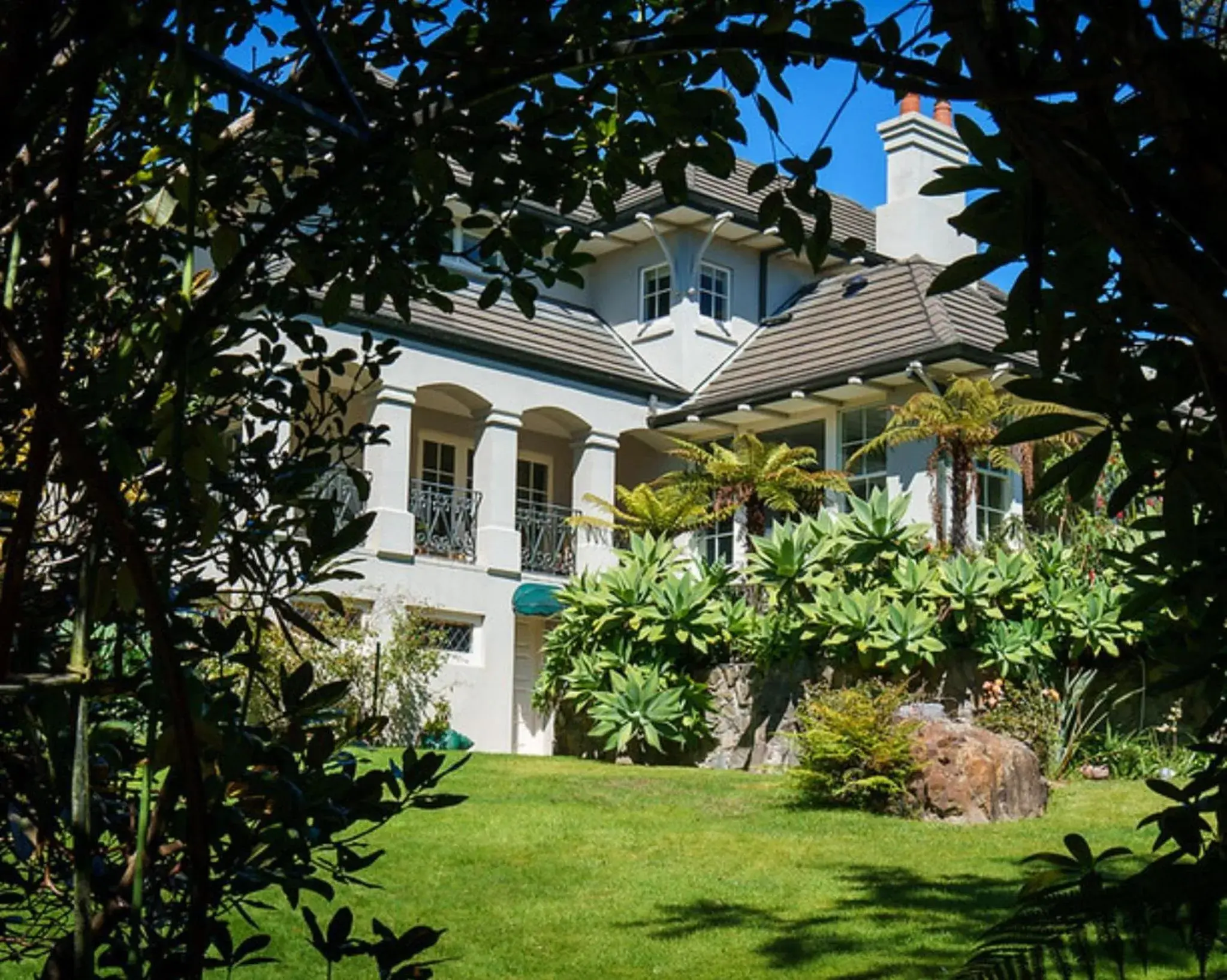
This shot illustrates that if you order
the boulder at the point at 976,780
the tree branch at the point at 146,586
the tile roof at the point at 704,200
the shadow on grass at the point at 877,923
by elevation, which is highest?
the tile roof at the point at 704,200

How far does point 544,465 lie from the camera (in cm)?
2505

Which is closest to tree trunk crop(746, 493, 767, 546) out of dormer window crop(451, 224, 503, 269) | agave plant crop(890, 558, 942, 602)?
dormer window crop(451, 224, 503, 269)

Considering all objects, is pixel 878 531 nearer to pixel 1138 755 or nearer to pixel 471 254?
pixel 1138 755

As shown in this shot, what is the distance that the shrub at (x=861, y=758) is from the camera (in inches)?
445

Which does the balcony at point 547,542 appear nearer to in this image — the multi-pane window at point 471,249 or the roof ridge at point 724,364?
the roof ridge at point 724,364

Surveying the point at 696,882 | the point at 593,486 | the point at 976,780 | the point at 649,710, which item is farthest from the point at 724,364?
the point at 696,882

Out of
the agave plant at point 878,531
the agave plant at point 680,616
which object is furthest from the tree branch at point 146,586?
the agave plant at point 680,616

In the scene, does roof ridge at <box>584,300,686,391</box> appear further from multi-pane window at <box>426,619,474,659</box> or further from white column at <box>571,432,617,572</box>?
multi-pane window at <box>426,619,474,659</box>

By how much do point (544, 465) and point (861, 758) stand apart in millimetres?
14135

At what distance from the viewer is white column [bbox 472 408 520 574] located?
21.7 m

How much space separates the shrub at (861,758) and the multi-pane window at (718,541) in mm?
10958

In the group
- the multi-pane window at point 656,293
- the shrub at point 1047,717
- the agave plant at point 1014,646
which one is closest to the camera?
the shrub at point 1047,717

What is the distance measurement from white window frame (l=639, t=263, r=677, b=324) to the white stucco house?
43 mm

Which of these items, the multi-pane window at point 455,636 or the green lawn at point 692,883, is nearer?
the green lawn at point 692,883
